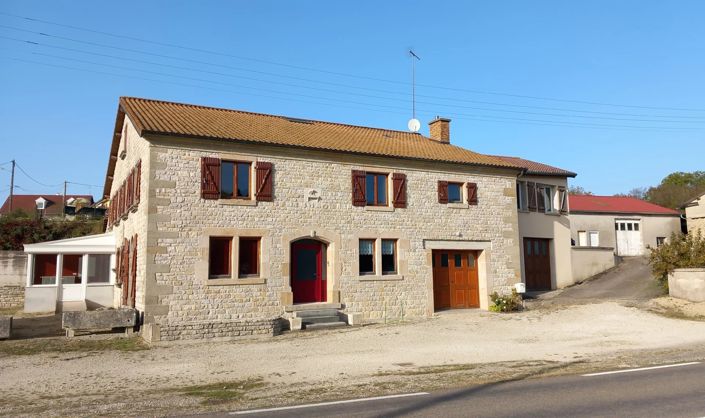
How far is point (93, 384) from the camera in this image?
8.98 metres

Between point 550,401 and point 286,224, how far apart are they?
10948 millimetres

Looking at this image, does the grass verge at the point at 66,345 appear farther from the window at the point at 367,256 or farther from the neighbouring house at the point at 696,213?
the neighbouring house at the point at 696,213

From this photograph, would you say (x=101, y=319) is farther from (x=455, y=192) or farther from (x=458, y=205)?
(x=455, y=192)

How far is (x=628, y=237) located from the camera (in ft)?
105

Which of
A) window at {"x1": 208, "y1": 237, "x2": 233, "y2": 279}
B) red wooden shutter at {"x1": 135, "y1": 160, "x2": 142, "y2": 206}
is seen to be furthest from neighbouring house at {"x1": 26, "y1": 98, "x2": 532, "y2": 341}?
red wooden shutter at {"x1": 135, "y1": 160, "x2": 142, "y2": 206}

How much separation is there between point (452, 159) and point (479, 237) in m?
3.16

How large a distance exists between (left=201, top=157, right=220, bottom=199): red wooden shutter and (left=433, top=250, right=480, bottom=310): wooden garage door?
838cm

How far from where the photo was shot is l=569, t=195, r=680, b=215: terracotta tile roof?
103ft

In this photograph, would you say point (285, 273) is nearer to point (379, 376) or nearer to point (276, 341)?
point (276, 341)

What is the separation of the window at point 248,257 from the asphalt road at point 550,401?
9.34 metres

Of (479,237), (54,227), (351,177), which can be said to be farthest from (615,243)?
(54,227)

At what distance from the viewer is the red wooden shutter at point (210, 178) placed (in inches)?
604

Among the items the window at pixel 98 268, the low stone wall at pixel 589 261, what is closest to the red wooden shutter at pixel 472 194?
the low stone wall at pixel 589 261

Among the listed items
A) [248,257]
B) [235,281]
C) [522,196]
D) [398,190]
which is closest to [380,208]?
[398,190]
